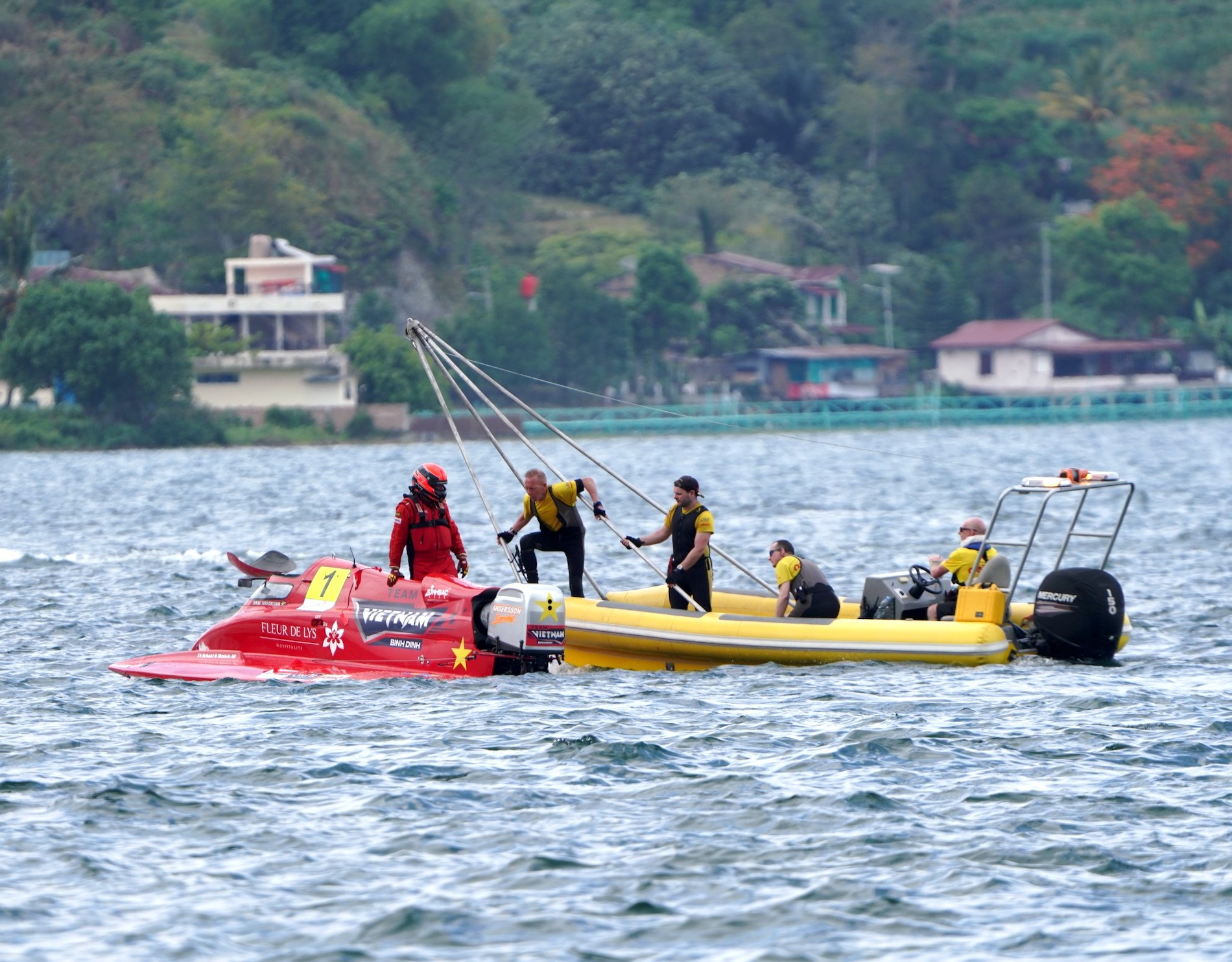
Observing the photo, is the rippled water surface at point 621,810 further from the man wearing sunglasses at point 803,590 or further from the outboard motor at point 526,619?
A: the man wearing sunglasses at point 803,590

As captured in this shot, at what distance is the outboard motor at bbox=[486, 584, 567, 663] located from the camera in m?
17.9

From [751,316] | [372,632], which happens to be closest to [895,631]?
[372,632]

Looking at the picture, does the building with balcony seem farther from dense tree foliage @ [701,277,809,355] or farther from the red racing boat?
the red racing boat

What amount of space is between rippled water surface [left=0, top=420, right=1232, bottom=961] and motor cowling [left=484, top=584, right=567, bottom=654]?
33 centimetres

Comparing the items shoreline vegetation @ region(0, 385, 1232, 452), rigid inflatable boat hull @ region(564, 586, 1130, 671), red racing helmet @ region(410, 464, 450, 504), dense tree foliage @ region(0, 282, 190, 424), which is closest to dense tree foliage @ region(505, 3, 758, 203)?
shoreline vegetation @ region(0, 385, 1232, 452)

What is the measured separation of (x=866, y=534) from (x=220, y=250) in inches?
3034

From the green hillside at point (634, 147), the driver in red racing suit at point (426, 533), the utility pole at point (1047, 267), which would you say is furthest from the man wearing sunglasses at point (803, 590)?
the utility pole at point (1047, 267)

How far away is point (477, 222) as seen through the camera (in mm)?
128125

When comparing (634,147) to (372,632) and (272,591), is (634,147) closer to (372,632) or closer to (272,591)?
(272,591)

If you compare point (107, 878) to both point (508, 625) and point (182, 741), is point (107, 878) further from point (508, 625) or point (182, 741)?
point (508, 625)

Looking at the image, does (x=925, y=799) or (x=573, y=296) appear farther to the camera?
(x=573, y=296)

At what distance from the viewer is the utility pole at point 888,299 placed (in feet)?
389

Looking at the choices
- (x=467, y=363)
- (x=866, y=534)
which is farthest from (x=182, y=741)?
(x=866, y=534)

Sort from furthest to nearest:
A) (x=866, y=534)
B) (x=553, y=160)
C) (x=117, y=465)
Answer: (x=553, y=160)
(x=117, y=465)
(x=866, y=534)
